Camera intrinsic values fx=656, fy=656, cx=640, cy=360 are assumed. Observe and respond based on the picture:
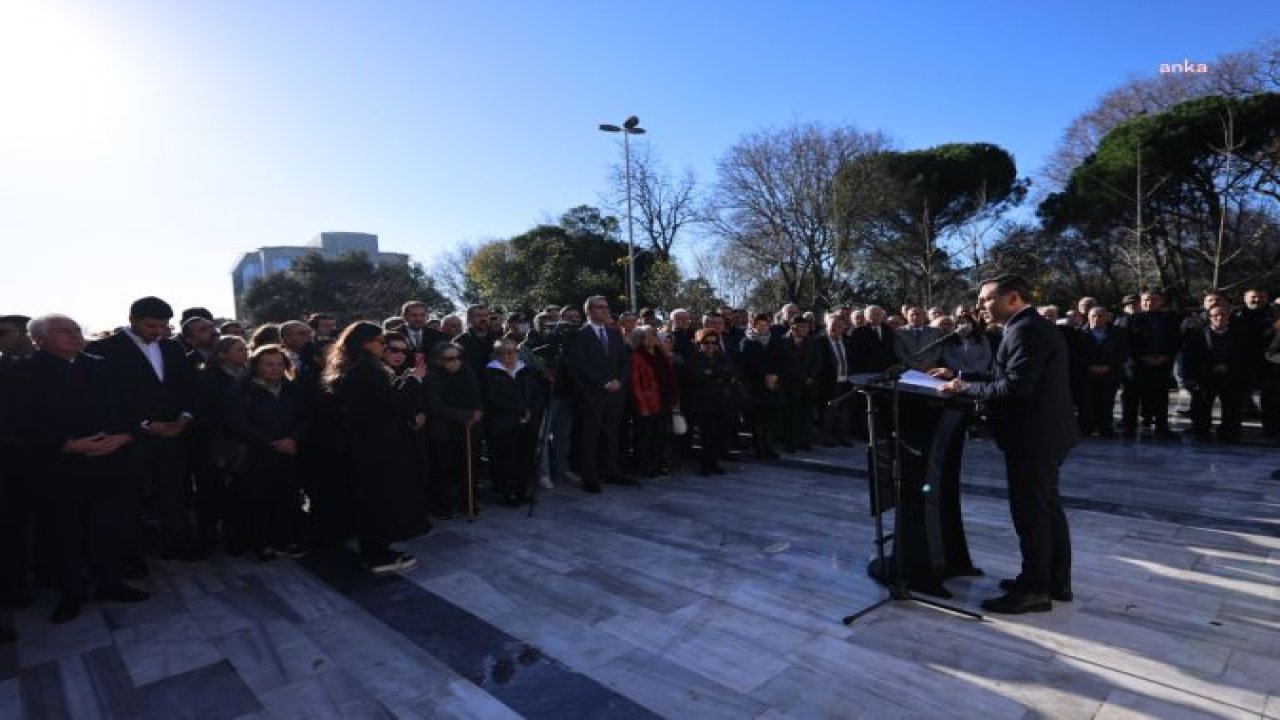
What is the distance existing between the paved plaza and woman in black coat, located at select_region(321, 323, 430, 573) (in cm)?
29

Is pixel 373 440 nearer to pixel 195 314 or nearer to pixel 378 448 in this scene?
pixel 378 448

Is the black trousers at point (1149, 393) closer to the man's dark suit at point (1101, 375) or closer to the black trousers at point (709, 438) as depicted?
the man's dark suit at point (1101, 375)

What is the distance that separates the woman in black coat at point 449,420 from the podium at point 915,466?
11.2ft

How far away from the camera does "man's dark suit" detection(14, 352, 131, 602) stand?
3848 millimetres

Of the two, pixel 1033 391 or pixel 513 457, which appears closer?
pixel 1033 391

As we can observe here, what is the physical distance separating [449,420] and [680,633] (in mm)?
3144

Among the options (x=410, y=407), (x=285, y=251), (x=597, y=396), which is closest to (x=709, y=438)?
(x=597, y=396)

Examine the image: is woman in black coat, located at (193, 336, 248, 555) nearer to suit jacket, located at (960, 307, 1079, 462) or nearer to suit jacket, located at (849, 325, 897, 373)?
suit jacket, located at (960, 307, 1079, 462)

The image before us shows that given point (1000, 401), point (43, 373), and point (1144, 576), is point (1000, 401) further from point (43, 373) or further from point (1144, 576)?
point (43, 373)

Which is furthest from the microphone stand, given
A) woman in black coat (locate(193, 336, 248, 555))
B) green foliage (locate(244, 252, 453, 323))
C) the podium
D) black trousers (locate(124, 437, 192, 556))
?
green foliage (locate(244, 252, 453, 323))

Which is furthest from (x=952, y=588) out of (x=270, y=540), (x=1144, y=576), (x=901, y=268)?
(x=901, y=268)

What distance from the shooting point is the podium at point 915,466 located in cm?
369

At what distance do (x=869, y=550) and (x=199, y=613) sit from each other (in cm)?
428

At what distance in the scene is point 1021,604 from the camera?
346 cm
